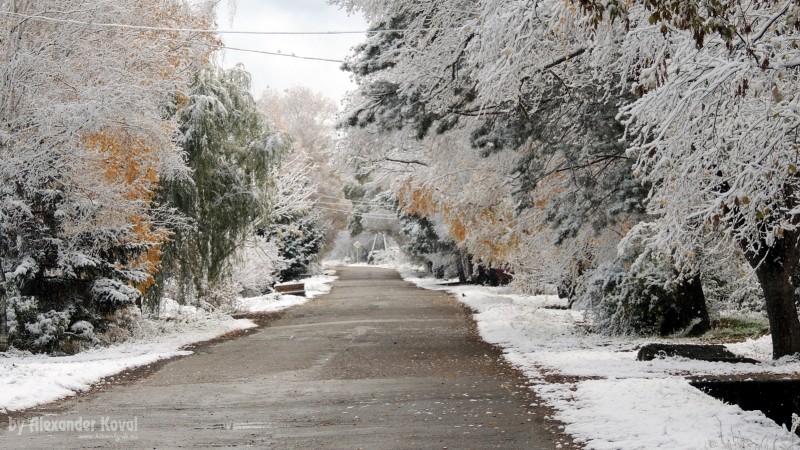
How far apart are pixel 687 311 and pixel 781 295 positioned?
4899 millimetres

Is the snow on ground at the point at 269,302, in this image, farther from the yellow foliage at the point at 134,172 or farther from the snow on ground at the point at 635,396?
the snow on ground at the point at 635,396

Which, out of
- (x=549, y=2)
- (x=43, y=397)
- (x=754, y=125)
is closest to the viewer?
(x=754, y=125)

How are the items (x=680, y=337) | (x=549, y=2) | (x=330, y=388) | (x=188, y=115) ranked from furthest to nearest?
(x=188, y=115) → (x=680, y=337) → (x=330, y=388) → (x=549, y=2)

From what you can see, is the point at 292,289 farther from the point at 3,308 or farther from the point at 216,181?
the point at 3,308

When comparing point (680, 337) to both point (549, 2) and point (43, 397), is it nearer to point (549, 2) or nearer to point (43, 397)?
point (549, 2)

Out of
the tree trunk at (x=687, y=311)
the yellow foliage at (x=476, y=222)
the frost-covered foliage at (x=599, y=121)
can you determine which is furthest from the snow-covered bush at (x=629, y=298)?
the yellow foliage at (x=476, y=222)

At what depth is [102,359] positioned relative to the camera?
15.3 meters

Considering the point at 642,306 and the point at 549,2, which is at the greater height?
the point at 549,2

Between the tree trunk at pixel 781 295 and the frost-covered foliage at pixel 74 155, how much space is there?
11.7 m

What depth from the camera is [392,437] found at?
26.5ft

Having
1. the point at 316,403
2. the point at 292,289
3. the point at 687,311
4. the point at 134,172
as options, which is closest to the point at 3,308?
the point at 134,172

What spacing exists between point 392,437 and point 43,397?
205 inches

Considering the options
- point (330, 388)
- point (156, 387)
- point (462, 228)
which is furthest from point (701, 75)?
point (462, 228)

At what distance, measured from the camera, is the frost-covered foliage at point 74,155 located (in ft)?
52.0
